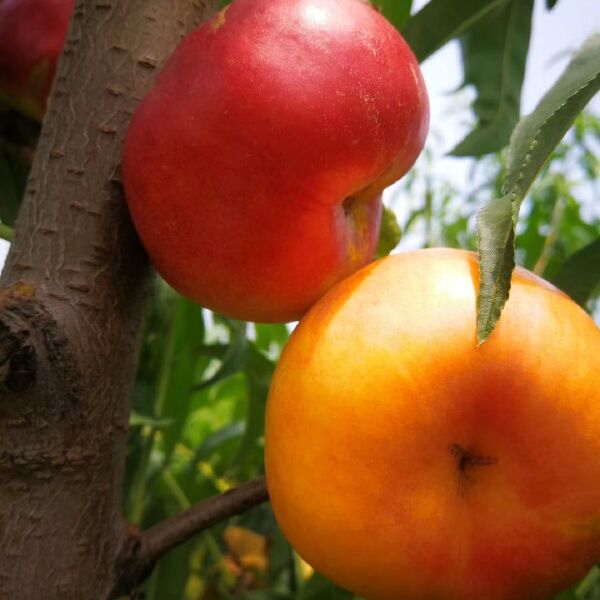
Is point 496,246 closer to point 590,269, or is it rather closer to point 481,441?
point 481,441

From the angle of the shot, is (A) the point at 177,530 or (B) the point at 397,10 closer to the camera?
(A) the point at 177,530

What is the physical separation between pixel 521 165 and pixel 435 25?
35cm

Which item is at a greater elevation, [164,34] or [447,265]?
[164,34]

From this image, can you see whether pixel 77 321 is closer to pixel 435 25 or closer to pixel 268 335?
pixel 435 25

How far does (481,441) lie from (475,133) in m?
0.54

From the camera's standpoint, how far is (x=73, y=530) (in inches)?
22.4

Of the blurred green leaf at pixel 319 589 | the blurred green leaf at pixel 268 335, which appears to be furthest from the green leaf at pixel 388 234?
the blurred green leaf at pixel 268 335

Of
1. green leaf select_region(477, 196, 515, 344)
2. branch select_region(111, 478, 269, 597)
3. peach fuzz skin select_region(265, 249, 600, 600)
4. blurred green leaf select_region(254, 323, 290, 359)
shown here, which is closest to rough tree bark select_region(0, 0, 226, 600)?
branch select_region(111, 478, 269, 597)

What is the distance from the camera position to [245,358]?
1.06m

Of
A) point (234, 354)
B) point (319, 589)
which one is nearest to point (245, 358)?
point (234, 354)

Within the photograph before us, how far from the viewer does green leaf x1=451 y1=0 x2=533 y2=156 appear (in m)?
0.94

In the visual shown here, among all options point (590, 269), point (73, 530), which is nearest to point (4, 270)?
point (73, 530)

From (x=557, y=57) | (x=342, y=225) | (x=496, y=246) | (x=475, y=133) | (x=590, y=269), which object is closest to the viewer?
(x=496, y=246)

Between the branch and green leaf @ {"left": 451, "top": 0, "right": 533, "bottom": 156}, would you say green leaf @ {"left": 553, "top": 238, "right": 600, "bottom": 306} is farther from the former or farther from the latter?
the branch
